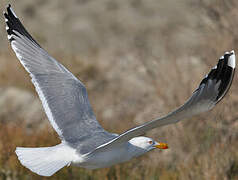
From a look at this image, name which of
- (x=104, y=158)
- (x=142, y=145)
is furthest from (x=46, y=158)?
(x=142, y=145)

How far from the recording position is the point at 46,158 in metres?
4.08

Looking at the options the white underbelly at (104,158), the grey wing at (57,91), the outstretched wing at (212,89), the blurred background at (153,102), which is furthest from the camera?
the blurred background at (153,102)

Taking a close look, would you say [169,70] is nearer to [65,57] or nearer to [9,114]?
[9,114]

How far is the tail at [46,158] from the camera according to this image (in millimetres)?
3960

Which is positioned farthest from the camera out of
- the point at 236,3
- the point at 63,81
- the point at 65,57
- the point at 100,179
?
the point at 65,57

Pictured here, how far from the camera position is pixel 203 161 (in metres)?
5.21

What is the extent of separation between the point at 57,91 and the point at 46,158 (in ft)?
2.81

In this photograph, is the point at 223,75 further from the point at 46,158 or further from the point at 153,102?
the point at 153,102

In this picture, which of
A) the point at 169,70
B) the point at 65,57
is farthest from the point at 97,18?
the point at 169,70

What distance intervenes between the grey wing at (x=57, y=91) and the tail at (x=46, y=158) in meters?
0.22

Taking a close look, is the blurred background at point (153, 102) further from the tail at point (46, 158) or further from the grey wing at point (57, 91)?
the tail at point (46, 158)

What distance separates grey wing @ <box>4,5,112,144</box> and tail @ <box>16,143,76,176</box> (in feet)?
0.72

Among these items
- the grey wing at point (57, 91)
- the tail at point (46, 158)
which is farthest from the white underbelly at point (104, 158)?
the grey wing at point (57, 91)

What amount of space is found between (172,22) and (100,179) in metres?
11.1
